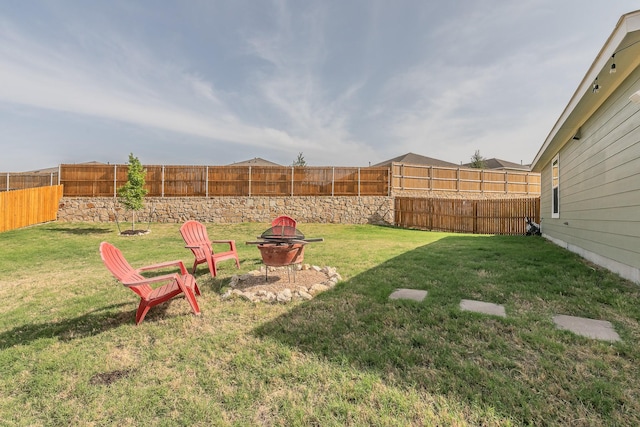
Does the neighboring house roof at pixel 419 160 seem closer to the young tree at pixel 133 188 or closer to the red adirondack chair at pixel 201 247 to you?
the young tree at pixel 133 188

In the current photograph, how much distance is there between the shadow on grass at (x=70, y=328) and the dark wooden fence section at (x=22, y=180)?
1636 cm

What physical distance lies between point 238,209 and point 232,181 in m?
1.60

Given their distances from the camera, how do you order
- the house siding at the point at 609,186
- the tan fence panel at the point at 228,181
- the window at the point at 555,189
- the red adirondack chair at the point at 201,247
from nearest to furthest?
the house siding at the point at 609,186 < the red adirondack chair at the point at 201,247 < the window at the point at 555,189 < the tan fence panel at the point at 228,181

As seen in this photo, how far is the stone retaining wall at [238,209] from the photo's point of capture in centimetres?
1476

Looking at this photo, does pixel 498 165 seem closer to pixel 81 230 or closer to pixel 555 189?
pixel 555 189

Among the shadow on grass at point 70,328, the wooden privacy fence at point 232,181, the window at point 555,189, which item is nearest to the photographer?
the shadow on grass at point 70,328

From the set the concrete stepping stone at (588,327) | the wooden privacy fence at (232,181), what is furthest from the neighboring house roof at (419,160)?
the concrete stepping stone at (588,327)

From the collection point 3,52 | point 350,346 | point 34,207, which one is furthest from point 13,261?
point 350,346

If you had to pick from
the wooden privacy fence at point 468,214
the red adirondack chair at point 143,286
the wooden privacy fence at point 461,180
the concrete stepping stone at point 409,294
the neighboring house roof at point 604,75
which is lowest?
the concrete stepping stone at point 409,294

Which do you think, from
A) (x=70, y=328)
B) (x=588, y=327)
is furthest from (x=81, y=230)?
(x=588, y=327)

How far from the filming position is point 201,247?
17.1ft

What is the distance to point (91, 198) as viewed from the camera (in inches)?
583

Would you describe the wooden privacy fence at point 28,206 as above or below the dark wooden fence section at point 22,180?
below

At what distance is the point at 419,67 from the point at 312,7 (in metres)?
→ 4.79
